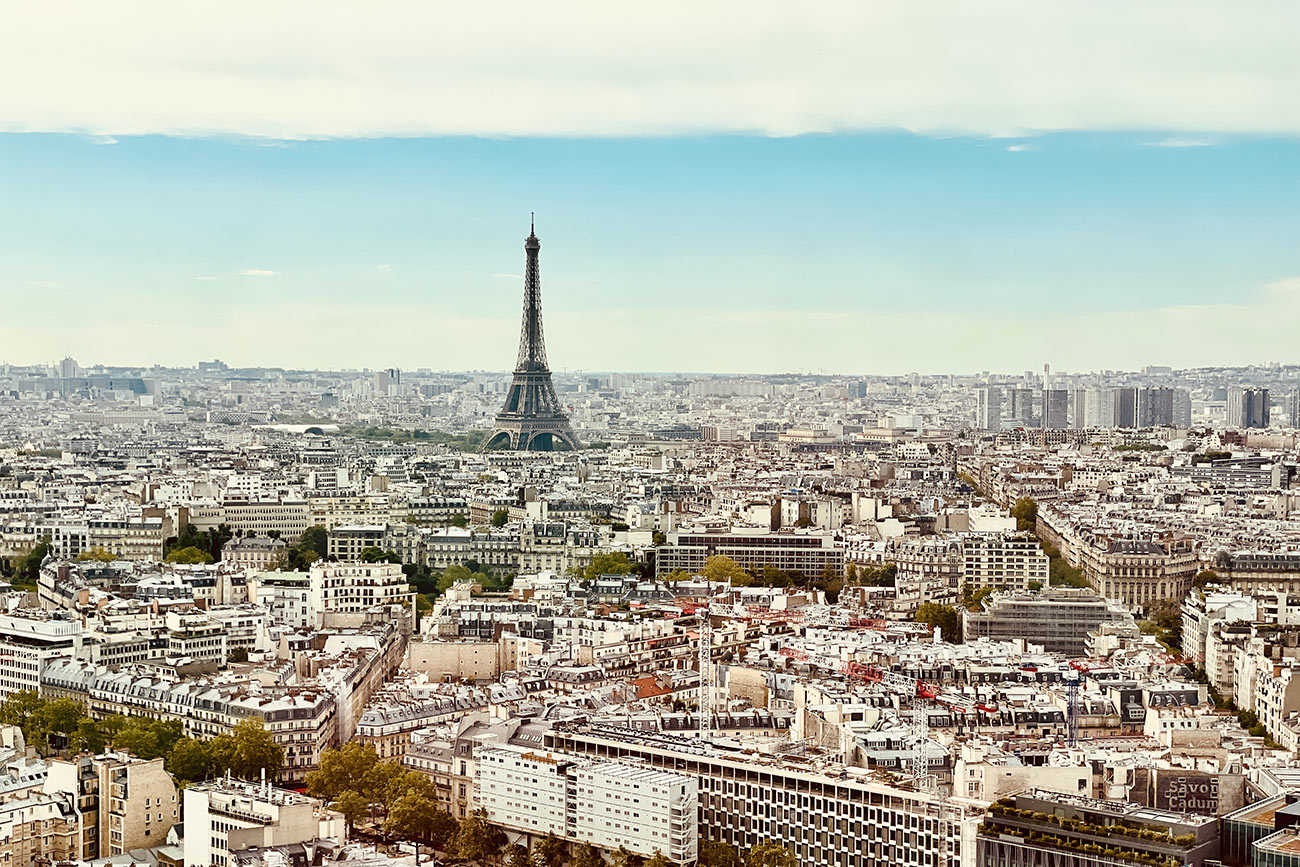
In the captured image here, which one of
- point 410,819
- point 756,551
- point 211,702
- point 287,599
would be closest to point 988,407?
point 756,551

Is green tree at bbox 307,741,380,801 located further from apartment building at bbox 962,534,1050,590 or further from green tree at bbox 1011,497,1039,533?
green tree at bbox 1011,497,1039,533

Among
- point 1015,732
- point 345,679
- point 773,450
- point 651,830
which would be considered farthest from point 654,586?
point 773,450

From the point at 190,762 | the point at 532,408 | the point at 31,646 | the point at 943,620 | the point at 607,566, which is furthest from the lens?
the point at 532,408

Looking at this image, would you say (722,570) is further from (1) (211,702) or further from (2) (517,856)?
(2) (517,856)

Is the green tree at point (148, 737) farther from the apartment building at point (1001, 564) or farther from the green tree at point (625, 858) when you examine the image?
the apartment building at point (1001, 564)

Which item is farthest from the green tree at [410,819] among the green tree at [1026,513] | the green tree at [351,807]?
the green tree at [1026,513]

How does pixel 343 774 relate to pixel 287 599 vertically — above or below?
below

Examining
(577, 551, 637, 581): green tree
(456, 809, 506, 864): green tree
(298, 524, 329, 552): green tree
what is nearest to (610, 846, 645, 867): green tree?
(456, 809, 506, 864): green tree
